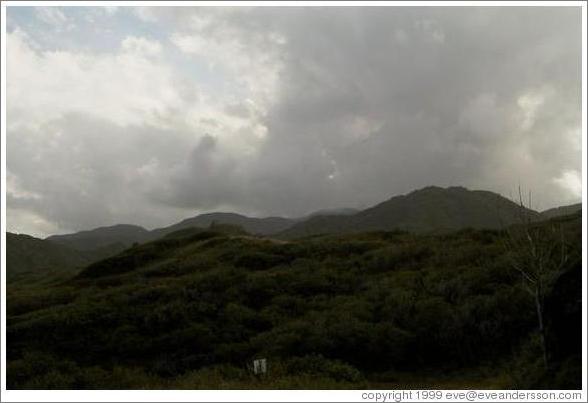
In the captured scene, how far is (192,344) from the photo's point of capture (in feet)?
63.4

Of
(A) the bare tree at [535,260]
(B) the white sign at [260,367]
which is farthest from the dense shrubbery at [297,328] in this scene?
(A) the bare tree at [535,260]

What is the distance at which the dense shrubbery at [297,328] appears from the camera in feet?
51.1

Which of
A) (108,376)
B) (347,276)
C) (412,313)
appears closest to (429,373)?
(412,313)

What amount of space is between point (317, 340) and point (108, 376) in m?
6.52

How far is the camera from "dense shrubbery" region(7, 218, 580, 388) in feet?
51.1

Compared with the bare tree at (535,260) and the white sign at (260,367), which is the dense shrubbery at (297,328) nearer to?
the white sign at (260,367)

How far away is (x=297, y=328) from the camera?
18781 mm

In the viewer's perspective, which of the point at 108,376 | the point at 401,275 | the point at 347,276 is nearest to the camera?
the point at 108,376

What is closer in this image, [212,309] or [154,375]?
[154,375]

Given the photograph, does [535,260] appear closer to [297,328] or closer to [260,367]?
[260,367]

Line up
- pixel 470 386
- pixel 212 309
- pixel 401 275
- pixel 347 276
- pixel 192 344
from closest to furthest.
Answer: pixel 470 386, pixel 192 344, pixel 212 309, pixel 401 275, pixel 347 276

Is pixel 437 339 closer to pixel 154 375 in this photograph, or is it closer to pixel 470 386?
pixel 470 386

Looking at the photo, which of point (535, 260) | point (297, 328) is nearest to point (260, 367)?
point (297, 328)

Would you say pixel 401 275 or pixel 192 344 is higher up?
pixel 401 275
